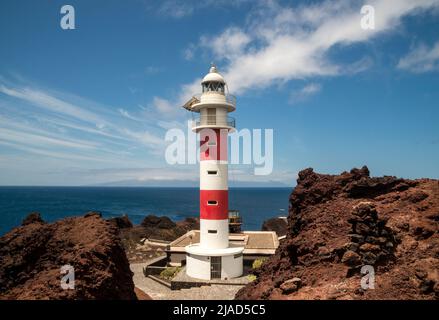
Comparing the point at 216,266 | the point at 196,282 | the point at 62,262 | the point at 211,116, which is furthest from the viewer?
the point at 211,116

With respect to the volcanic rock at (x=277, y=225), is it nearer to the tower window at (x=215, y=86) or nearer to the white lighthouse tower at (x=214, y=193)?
the white lighthouse tower at (x=214, y=193)

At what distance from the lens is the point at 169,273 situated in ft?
91.4

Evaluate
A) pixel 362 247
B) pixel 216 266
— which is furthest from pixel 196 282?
pixel 362 247

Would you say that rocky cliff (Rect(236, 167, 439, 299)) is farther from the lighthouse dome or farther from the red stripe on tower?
the lighthouse dome

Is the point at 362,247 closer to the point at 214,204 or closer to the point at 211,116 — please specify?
the point at 214,204

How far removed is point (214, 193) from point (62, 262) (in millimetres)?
18544

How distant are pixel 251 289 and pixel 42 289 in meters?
5.22

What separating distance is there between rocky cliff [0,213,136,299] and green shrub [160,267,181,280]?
63.3ft

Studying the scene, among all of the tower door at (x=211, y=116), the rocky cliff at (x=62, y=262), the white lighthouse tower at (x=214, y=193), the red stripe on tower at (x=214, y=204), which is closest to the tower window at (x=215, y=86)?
the white lighthouse tower at (x=214, y=193)

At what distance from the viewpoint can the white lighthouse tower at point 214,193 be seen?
2570 cm

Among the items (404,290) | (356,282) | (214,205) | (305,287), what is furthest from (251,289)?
(214,205)

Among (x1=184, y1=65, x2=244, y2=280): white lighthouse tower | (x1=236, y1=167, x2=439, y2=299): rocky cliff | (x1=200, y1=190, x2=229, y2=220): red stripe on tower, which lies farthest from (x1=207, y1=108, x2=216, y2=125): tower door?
(x1=236, y1=167, x2=439, y2=299): rocky cliff

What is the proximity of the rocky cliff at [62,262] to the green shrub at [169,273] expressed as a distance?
19290mm

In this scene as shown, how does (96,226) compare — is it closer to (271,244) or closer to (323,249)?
(323,249)
